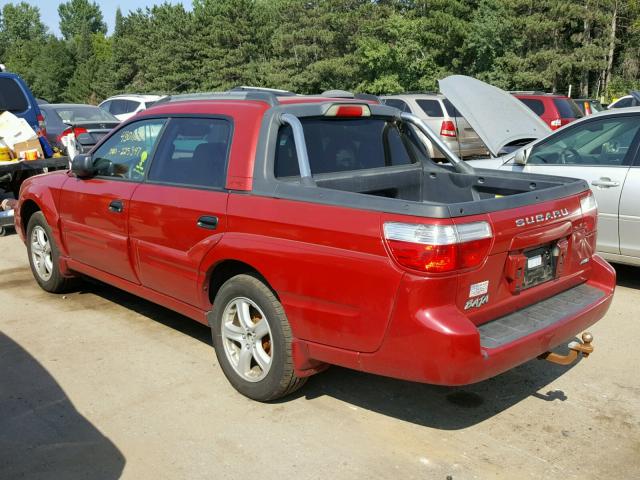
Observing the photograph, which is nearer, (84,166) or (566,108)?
(84,166)

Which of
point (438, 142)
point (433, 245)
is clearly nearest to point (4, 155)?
point (438, 142)

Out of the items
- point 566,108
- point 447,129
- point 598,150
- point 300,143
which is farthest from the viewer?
point 566,108

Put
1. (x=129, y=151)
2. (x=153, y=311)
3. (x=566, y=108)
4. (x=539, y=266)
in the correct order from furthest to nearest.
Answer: (x=566, y=108)
(x=153, y=311)
(x=129, y=151)
(x=539, y=266)

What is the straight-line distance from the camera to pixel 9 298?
19.9 feet

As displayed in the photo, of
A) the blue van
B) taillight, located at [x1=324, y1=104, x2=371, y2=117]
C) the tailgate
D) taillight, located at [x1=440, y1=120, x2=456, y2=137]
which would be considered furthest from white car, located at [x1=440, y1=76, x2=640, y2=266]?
taillight, located at [x1=440, y1=120, x2=456, y2=137]

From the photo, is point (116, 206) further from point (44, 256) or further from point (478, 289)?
point (478, 289)

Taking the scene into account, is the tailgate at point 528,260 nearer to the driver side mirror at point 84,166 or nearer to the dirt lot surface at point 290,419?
the dirt lot surface at point 290,419

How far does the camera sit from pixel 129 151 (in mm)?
5098

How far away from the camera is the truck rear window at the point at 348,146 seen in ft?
13.3

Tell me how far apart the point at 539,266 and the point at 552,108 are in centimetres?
1298

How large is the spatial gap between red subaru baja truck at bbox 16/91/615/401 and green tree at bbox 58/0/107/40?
12828 centimetres

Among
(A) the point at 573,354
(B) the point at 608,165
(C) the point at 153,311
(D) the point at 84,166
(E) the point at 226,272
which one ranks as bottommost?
(C) the point at 153,311

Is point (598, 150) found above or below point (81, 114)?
below

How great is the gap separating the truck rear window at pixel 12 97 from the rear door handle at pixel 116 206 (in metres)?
6.31
